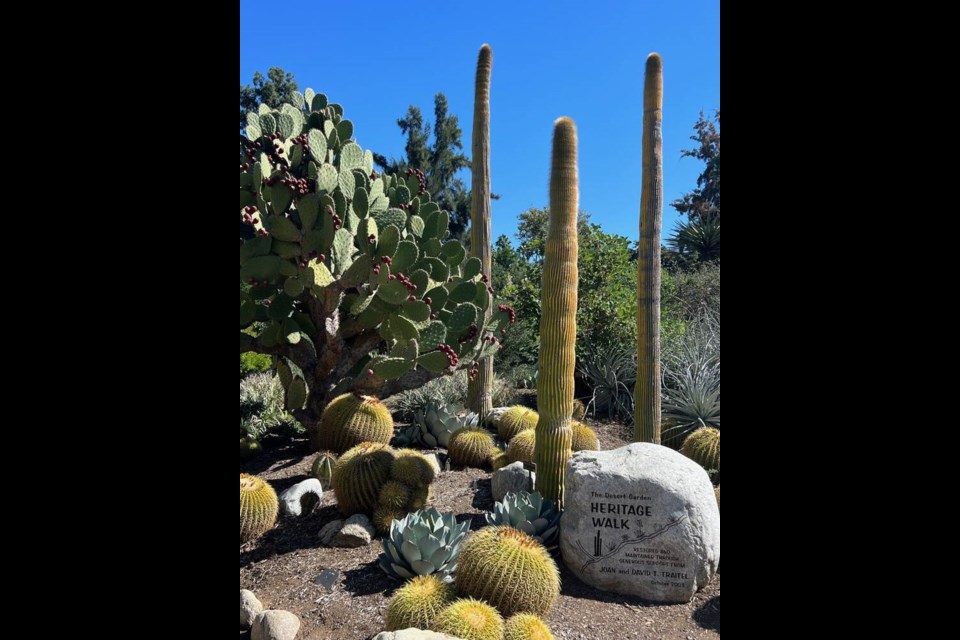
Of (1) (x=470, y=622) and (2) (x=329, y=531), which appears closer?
(1) (x=470, y=622)

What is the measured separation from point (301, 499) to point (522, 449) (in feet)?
6.46

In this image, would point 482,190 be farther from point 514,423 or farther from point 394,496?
point 394,496

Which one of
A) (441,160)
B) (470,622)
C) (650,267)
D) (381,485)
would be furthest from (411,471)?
(441,160)

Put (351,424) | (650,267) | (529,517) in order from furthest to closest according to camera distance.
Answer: (650,267)
(351,424)
(529,517)

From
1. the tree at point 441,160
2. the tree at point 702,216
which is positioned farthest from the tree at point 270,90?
the tree at point 702,216

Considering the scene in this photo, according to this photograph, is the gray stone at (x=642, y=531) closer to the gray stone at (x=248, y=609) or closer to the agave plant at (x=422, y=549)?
the agave plant at (x=422, y=549)

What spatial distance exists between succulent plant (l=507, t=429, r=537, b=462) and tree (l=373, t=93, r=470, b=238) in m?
17.7

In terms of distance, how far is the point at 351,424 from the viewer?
5.84 m

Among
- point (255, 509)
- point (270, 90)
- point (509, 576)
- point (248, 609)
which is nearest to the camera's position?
point (509, 576)

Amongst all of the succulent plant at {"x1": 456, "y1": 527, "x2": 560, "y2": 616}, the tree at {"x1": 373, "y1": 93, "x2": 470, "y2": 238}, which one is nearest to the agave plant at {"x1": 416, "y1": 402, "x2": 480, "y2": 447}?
the succulent plant at {"x1": 456, "y1": 527, "x2": 560, "y2": 616}
